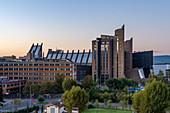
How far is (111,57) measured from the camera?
8775cm

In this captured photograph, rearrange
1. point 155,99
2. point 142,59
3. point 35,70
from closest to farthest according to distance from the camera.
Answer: point 155,99 → point 35,70 → point 142,59

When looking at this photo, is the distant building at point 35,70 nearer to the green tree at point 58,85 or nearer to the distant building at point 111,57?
the green tree at point 58,85

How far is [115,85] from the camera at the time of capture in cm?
6612

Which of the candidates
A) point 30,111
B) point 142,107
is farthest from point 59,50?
point 142,107

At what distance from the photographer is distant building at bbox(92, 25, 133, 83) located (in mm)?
85688

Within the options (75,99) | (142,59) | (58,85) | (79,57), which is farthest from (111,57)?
(75,99)

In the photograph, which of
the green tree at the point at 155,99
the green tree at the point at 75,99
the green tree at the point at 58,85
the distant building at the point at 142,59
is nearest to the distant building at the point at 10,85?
the green tree at the point at 58,85

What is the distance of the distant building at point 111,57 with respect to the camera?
85.7 metres

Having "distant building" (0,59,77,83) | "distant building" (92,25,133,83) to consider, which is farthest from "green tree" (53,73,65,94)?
"distant building" (92,25,133,83)

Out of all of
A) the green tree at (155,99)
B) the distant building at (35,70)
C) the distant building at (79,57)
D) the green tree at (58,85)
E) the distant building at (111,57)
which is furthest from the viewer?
the distant building at (79,57)

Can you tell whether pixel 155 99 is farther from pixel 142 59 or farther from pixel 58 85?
pixel 142 59

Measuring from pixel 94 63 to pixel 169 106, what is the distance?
57519 millimetres

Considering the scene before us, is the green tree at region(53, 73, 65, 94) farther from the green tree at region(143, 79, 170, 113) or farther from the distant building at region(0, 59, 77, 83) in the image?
the green tree at region(143, 79, 170, 113)

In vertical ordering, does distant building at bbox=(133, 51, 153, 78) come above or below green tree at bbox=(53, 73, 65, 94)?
above
